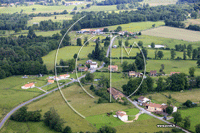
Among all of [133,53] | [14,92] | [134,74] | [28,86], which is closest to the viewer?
[14,92]

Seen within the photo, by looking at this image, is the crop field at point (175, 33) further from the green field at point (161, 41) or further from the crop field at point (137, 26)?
the crop field at point (137, 26)

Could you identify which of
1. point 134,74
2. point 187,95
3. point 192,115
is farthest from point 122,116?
point 134,74

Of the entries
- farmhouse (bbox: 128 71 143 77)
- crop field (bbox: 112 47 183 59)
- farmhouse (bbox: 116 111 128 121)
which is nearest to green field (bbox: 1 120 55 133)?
farmhouse (bbox: 116 111 128 121)

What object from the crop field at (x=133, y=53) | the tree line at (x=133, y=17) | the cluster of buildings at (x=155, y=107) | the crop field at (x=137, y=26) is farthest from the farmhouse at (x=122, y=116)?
the tree line at (x=133, y=17)

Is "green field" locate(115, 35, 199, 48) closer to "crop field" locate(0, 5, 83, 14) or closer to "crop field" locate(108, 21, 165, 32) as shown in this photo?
"crop field" locate(108, 21, 165, 32)

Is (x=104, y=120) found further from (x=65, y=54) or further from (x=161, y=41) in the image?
(x=161, y=41)

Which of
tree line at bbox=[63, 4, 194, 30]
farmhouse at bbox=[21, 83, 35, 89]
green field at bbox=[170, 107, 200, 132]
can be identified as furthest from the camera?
tree line at bbox=[63, 4, 194, 30]
